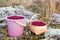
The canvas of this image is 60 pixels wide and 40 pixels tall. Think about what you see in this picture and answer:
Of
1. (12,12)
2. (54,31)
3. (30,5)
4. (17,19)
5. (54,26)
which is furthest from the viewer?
(30,5)

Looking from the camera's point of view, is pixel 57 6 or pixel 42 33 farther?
pixel 57 6

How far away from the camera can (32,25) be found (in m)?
2.29

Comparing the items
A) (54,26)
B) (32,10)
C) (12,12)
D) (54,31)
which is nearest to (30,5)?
(32,10)

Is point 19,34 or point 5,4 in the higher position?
point 5,4

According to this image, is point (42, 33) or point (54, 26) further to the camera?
point (54, 26)

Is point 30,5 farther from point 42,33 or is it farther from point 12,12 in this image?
point 42,33

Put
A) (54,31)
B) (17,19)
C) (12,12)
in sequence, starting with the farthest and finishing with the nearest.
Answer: (12,12) < (54,31) < (17,19)

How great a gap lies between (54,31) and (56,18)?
0.60m

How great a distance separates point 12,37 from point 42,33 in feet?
1.35

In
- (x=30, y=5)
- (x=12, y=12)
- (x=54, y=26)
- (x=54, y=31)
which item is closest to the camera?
(x=54, y=31)

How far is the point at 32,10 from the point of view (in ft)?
10.2

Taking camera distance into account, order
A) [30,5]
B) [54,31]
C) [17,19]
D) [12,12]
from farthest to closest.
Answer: [30,5] < [12,12] < [54,31] < [17,19]

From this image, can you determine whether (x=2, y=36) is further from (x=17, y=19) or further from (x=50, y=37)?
(x=50, y=37)

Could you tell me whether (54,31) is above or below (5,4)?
below
